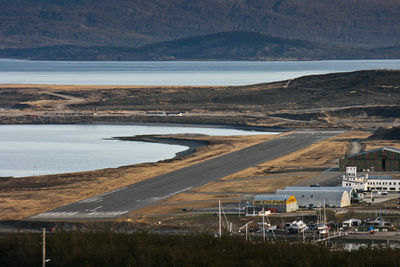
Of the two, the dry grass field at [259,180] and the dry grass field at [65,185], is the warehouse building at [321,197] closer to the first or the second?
the dry grass field at [259,180]

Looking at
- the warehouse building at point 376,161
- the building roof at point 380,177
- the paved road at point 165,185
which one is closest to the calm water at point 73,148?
the paved road at point 165,185

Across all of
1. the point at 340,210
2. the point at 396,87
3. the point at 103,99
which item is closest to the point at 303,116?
the point at 396,87

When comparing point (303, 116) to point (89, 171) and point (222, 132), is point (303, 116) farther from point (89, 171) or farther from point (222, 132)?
point (89, 171)

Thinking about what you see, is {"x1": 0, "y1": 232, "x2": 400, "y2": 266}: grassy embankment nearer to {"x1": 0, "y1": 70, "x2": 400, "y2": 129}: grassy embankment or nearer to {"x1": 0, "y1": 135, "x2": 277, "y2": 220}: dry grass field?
{"x1": 0, "y1": 135, "x2": 277, "y2": 220}: dry grass field

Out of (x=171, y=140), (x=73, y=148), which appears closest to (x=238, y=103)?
(x=171, y=140)

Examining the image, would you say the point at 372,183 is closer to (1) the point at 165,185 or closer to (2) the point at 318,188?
(2) the point at 318,188

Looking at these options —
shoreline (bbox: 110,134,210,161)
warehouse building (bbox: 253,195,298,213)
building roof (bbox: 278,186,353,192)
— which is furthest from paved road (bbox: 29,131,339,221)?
building roof (bbox: 278,186,353,192)
